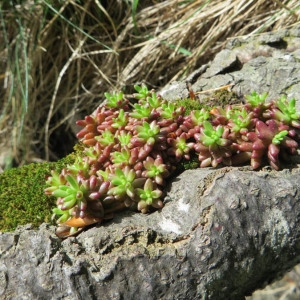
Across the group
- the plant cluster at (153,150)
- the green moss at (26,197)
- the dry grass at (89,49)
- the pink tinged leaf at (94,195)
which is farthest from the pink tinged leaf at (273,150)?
the dry grass at (89,49)

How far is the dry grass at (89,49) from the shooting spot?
164 inches

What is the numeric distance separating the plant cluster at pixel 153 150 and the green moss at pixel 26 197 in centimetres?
13

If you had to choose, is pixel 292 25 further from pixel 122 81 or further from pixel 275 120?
pixel 122 81

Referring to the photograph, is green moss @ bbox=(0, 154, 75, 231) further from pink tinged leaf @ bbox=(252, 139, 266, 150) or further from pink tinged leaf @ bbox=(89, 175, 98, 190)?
pink tinged leaf @ bbox=(252, 139, 266, 150)

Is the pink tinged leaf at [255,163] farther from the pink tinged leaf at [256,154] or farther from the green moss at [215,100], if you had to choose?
the green moss at [215,100]

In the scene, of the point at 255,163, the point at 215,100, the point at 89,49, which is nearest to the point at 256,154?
the point at 255,163

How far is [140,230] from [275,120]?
97 centimetres

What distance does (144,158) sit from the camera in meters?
2.41

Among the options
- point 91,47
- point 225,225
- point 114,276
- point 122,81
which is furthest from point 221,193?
point 91,47

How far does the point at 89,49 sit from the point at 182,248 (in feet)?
9.85

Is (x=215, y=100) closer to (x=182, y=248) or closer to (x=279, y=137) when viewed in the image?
(x=279, y=137)

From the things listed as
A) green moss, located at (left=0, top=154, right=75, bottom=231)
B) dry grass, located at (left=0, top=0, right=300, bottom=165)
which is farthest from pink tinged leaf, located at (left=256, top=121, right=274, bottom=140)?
dry grass, located at (left=0, top=0, right=300, bottom=165)

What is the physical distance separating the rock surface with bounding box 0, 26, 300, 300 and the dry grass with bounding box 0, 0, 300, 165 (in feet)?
6.58

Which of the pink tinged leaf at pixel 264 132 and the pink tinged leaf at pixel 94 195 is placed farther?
the pink tinged leaf at pixel 264 132
